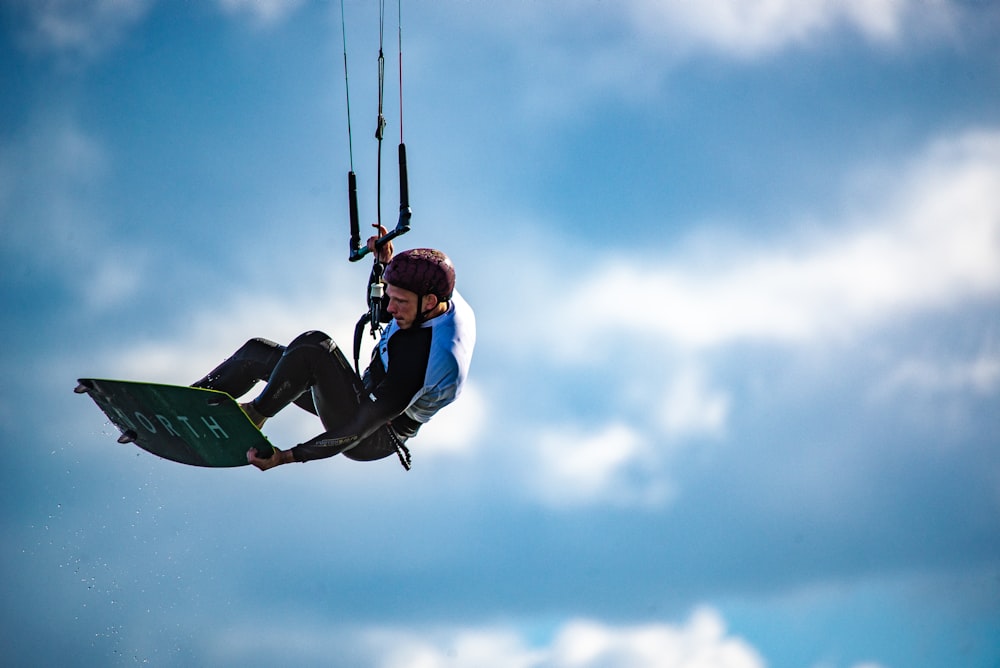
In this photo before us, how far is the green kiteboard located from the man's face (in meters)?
1.21

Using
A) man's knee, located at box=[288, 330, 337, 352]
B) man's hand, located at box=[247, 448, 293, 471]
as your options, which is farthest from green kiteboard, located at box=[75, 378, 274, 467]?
man's knee, located at box=[288, 330, 337, 352]

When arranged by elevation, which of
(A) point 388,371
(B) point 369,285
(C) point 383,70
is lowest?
(A) point 388,371

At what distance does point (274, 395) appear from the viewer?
912 centimetres

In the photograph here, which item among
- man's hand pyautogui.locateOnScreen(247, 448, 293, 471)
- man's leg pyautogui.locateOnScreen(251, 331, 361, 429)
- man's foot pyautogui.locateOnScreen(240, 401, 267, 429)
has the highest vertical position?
man's leg pyautogui.locateOnScreen(251, 331, 361, 429)

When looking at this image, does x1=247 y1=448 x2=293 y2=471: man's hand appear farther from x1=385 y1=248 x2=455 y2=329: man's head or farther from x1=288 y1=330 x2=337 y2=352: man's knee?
x1=385 y1=248 x2=455 y2=329: man's head

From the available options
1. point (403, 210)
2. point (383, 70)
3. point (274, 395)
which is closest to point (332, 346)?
point (274, 395)

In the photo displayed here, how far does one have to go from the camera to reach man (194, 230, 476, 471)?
8.73 m

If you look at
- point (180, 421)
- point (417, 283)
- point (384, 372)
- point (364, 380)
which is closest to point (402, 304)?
point (417, 283)

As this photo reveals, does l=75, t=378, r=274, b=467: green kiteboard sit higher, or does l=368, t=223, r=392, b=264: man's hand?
l=368, t=223, r=392, b=264: man's hand

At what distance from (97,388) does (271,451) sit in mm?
1405

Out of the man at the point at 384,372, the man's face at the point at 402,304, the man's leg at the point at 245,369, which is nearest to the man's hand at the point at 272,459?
the man at the point at 384,372

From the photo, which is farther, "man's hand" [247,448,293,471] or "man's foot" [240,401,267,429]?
"man's foot" [240,401,267,429]

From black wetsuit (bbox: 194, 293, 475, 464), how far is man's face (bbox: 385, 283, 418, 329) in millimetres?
100

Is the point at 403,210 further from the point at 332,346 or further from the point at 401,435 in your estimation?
the point at 401,435
